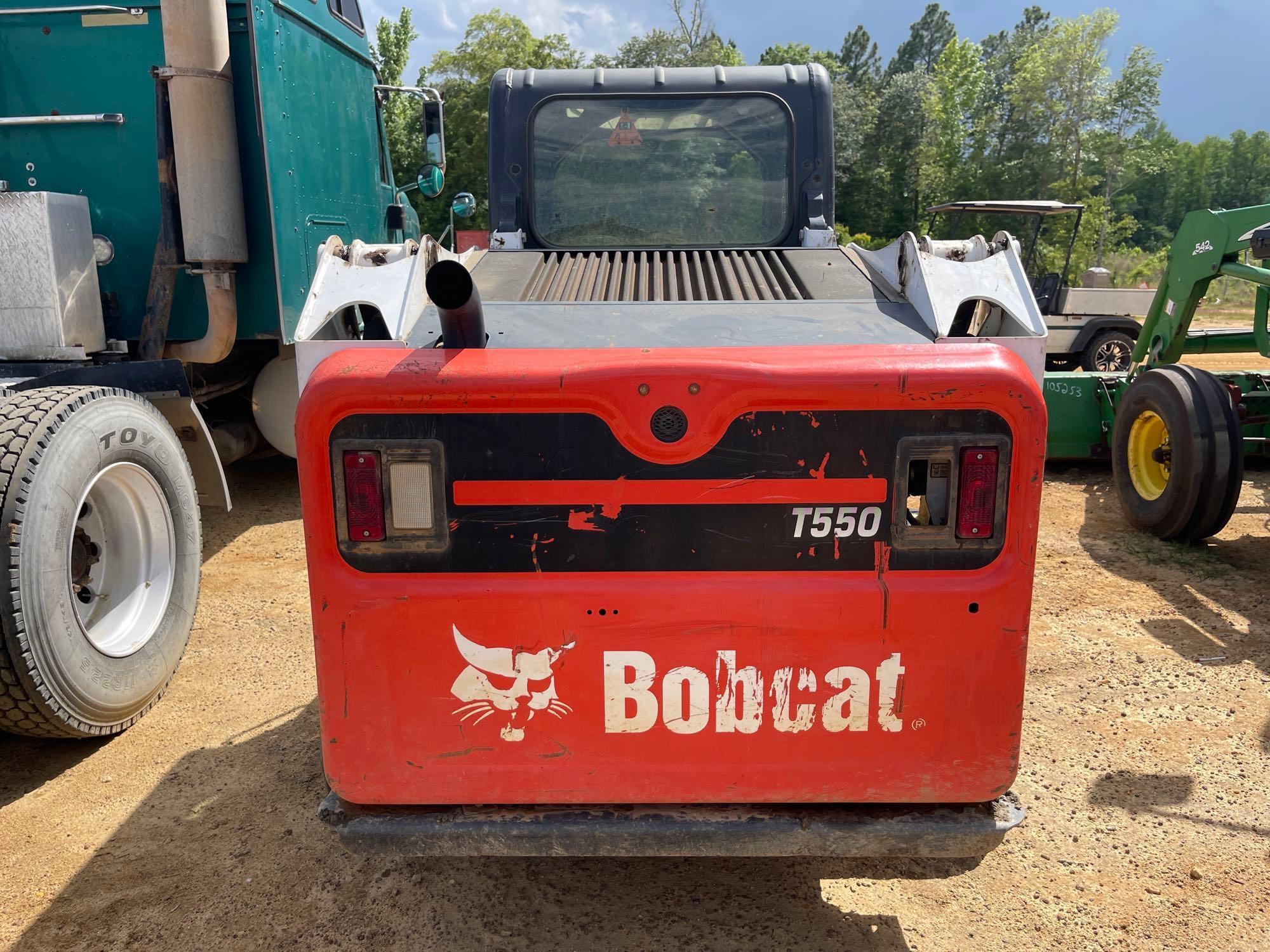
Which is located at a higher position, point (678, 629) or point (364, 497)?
point (364, 497)

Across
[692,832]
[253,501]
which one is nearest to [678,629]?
[692,832]

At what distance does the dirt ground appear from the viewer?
2.55m

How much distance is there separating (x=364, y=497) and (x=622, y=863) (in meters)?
1.48

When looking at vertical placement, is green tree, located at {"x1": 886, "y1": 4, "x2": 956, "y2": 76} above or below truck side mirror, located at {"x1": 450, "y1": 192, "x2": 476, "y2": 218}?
above

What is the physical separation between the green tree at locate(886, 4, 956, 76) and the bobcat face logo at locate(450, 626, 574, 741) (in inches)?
3071

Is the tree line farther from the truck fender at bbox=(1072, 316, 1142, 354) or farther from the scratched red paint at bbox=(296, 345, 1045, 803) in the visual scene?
the scratched red paint at bbox=(296, 345, 1045, 803)

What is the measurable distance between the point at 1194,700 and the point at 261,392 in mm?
5520

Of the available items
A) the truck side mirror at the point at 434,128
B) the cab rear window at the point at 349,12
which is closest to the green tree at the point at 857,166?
the truck side mirror at the point at 434,128

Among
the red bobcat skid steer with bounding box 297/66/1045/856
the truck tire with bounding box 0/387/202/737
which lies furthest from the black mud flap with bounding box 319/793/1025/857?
the truck tire with bounding box 0/387/202/737

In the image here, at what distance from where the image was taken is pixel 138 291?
5.05 meters

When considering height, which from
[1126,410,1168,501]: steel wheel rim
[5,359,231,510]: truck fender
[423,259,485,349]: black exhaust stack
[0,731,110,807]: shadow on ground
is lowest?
[0,731,110,807]: shadow on ground

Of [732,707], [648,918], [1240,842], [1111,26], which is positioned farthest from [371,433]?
[1111,26]

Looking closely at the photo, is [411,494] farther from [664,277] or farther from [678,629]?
[664,277]

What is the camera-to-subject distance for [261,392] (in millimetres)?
6141
